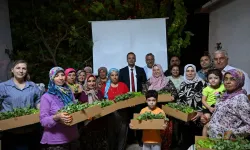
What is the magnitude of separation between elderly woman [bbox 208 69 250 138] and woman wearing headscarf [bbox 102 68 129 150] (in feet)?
6.44

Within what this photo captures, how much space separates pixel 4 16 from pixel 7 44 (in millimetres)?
782

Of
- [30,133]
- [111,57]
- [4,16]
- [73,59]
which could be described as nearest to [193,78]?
[30,133]

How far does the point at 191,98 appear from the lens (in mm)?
4293

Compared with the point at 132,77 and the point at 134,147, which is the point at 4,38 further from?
the point at 134,147

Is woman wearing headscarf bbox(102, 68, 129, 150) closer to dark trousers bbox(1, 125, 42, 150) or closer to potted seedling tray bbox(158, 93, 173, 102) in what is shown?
potted seedling tray bbox(158, 93, 173, 102)

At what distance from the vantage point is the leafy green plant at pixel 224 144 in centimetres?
236

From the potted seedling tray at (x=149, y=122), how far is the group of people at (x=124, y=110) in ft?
1.44

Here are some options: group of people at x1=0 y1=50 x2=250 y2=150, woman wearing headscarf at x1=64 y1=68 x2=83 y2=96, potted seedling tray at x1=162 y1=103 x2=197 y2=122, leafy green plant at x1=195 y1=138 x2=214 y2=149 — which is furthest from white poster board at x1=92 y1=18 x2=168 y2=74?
leafy green plant at x1=195 y1=138 x2=214 y2=149

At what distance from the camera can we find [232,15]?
22.5ft

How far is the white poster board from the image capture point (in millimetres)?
7137

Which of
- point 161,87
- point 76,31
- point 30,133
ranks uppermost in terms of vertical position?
point 76,31

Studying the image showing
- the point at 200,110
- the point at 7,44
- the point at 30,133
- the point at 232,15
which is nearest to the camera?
the point at 30,133

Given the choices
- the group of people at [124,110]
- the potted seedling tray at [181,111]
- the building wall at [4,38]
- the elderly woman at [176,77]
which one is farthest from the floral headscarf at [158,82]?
the building wall at [4,38]

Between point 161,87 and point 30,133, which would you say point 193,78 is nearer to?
point 161,87
